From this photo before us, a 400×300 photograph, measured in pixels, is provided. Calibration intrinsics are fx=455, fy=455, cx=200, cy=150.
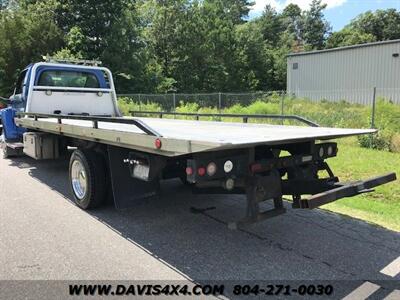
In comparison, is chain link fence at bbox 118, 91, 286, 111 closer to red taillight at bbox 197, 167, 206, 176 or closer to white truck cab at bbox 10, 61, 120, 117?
white truck cab at bbox 10, 61, 120, 117

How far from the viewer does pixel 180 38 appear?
4997 cm

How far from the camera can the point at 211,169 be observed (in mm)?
4453

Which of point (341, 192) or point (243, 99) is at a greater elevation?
point (243, 99)

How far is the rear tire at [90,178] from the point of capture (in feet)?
20.9

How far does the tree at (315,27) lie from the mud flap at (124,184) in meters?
86.4

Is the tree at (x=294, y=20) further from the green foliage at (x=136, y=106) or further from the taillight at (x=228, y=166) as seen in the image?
the taillight at (x=228, y=166)

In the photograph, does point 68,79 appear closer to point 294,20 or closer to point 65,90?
point 65,90

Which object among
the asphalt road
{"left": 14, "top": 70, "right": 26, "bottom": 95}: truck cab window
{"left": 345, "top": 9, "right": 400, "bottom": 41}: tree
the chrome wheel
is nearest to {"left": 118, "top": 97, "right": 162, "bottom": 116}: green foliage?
{"left": 14, "top": 70, "right": 26, "bottom": 95}: truck cab window

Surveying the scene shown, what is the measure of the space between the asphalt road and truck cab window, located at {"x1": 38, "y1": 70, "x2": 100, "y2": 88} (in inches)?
163

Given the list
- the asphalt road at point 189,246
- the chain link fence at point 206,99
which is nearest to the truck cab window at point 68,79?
the asphalt road at point 189,246

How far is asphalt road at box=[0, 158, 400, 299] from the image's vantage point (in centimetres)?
436

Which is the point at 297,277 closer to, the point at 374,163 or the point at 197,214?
the point at 197,214

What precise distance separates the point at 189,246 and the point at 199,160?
125 cm

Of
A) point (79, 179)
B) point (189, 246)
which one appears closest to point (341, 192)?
point (189, 246)
